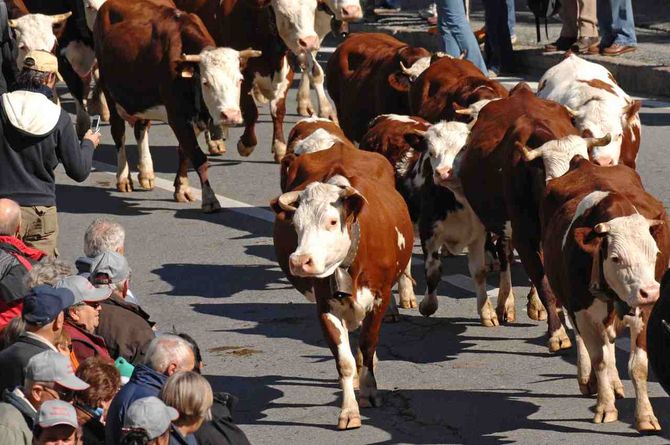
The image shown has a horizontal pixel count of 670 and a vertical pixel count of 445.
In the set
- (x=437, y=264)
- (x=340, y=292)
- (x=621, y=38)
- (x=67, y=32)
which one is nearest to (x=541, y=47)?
(x=621, y=38)

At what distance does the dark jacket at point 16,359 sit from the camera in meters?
7.42

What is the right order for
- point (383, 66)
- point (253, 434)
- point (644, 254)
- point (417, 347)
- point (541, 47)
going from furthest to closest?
point (541, 47) < point (383, 66) < point (417, 347) < point (253, 434) < point (644, 254)

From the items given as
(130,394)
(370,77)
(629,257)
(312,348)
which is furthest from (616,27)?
(130,394)

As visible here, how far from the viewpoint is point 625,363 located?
33.7 feet

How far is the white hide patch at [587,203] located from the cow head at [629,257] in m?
0.40

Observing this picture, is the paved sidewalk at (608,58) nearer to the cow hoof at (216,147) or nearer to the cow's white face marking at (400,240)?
the cow hoof at (216,147)

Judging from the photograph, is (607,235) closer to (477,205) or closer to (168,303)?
(477,205)

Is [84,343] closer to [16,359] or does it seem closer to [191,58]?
[16,359]

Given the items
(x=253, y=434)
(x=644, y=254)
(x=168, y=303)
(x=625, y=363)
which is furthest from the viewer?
(x=168, y=303)

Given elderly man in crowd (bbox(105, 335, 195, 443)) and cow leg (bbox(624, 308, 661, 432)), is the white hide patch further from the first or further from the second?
elderly man in crowd (bbox(105, 335, 195, 443))

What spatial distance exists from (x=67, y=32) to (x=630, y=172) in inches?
384

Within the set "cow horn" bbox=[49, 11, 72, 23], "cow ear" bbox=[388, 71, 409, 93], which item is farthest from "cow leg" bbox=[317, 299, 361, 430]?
"cow horn" bbox=[49, 11, 72, 23]

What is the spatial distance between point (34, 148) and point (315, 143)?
210 centimetres

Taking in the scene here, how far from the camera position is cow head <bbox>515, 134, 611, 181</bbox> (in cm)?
1046
